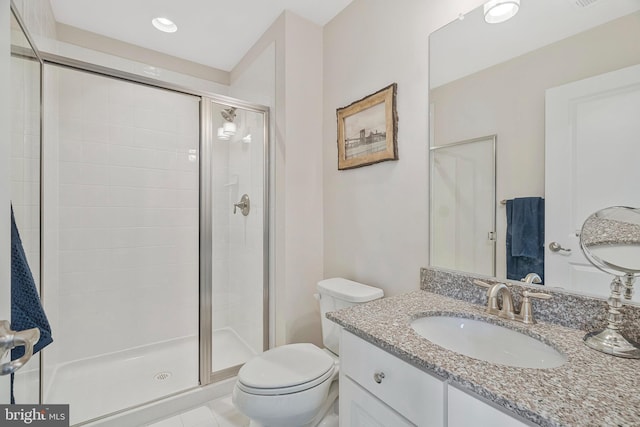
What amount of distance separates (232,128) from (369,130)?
100 cm

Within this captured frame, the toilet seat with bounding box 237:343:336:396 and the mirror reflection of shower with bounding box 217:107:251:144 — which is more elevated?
the mirror reflection of shower with bounding box 217:107:251:144

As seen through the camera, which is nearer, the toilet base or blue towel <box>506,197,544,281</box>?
blue towel <box>506,197,544,281</box>

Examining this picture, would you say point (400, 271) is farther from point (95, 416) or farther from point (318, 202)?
point (95, 416)

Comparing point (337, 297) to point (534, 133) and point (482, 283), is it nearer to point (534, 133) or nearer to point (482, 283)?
point (482, 283)

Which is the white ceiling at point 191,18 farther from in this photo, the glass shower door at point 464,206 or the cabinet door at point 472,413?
the cabinet door at point 472,413

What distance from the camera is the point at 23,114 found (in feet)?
3.97

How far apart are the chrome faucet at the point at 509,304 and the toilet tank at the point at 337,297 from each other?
55cm

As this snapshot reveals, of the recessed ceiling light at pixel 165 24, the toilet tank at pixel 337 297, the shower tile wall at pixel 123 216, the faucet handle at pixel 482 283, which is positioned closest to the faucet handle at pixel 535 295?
the faucet handle at pixel 482 283

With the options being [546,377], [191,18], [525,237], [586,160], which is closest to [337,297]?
[525,237]

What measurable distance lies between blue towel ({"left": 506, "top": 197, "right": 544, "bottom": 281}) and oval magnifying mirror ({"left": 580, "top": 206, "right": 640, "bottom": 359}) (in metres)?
0.14

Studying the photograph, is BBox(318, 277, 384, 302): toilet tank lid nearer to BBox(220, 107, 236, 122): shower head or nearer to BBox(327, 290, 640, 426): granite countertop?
BBox(327, 290, 640, 426): granite countertop

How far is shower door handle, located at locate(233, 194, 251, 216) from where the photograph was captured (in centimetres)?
211

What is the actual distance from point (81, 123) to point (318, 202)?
1772mm

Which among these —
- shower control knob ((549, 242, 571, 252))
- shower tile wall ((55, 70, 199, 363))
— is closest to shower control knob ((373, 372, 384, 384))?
shower control knob ((549, 242, 571, 252))
